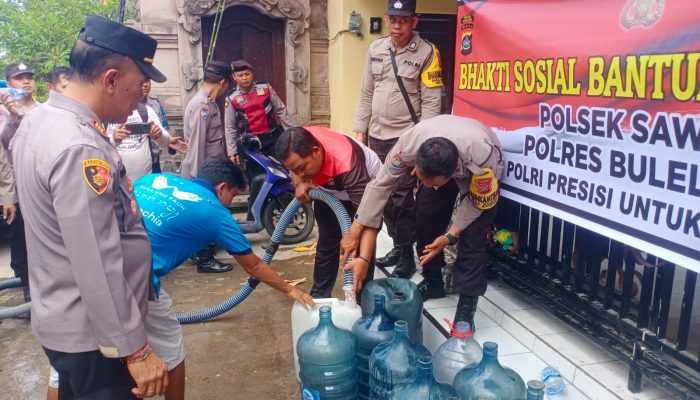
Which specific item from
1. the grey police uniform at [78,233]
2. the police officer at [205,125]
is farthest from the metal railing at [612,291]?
the police officer at [205,125]

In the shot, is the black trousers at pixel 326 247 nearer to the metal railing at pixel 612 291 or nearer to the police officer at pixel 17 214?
the metal railing at pixel 612 291

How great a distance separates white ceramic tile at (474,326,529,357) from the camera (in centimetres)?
288

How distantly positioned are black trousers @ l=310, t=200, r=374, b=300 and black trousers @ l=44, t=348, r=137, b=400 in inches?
70.0

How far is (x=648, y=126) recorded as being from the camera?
2.10 meters

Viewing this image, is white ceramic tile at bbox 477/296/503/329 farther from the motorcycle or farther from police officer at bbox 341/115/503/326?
the motorcycle

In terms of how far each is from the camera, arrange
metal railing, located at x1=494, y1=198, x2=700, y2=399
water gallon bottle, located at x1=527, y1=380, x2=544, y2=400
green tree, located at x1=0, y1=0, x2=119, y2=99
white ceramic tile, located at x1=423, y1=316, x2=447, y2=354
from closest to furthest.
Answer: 1. water gallon bottle, located at x1=527, y1=380, x2=544, y2=400
2. metal railing, located at x1=494, y1=198, x2=700, y2=399
3. white ceramic tile, located at x1=423, y1=316, x2=447, y2=354
4. green tree, located at x1=0, y1=0, x2=119, y2=99

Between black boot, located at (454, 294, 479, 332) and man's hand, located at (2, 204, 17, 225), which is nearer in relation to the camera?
black boot, located at (454, 294, 479, 332)

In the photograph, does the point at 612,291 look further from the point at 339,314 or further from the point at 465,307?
the point at 339,314

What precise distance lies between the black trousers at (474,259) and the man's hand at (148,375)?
1635 millimetres

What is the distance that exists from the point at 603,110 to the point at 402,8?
1.95 m

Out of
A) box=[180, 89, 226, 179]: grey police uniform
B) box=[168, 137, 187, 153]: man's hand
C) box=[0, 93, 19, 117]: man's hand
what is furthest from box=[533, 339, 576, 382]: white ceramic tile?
box=[0, 93, 19, 117]: man's hand

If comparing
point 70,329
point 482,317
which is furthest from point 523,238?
point 70,329

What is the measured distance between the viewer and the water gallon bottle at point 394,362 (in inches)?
91.7

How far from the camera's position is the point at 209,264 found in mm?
5016
